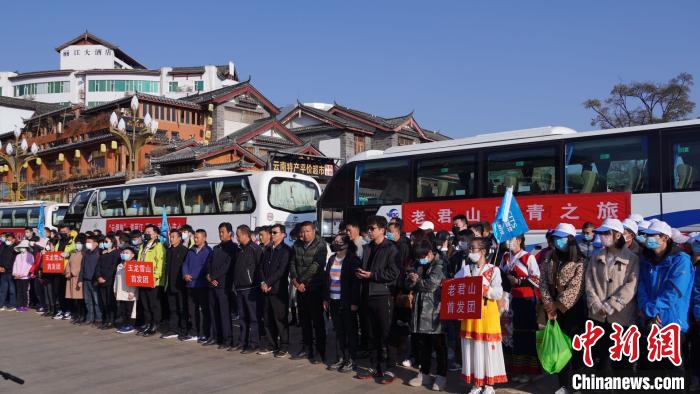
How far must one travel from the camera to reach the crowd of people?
6.07 metres

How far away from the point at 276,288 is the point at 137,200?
12.8 meters

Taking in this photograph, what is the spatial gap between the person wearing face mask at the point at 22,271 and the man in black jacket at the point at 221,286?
22.4 ft

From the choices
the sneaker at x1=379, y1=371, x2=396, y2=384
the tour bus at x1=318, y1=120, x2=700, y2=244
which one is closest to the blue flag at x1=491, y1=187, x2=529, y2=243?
the sneaker at x1=379, y1=371, x2=396, y2=384

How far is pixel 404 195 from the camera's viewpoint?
13.4 meters

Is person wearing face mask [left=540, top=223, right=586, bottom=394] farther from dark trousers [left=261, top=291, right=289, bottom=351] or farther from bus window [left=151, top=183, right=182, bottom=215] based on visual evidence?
bus window [left=151, top=183, right=182, bottom=215]

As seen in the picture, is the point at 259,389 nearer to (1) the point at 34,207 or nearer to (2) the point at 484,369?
(2) the point at 484,369

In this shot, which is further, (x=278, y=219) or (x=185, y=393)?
(x=278, y=219)

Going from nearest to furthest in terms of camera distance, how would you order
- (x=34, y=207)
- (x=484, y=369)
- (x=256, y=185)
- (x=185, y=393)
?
(x=484, y=369), (x=185, y=393), (x=256, y=185), (x=34, y=207)

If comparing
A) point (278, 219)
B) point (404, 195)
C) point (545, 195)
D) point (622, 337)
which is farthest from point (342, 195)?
point (622, 337)

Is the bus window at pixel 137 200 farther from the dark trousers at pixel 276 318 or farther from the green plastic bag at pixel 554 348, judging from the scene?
the green plastic bag at pixel 554 348

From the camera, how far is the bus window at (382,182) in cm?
1345

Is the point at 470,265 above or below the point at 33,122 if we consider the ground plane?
below

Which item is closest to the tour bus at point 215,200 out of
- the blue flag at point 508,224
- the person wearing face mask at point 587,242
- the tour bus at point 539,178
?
the tour bus at point 539,178

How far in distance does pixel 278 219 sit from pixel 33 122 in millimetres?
43936
